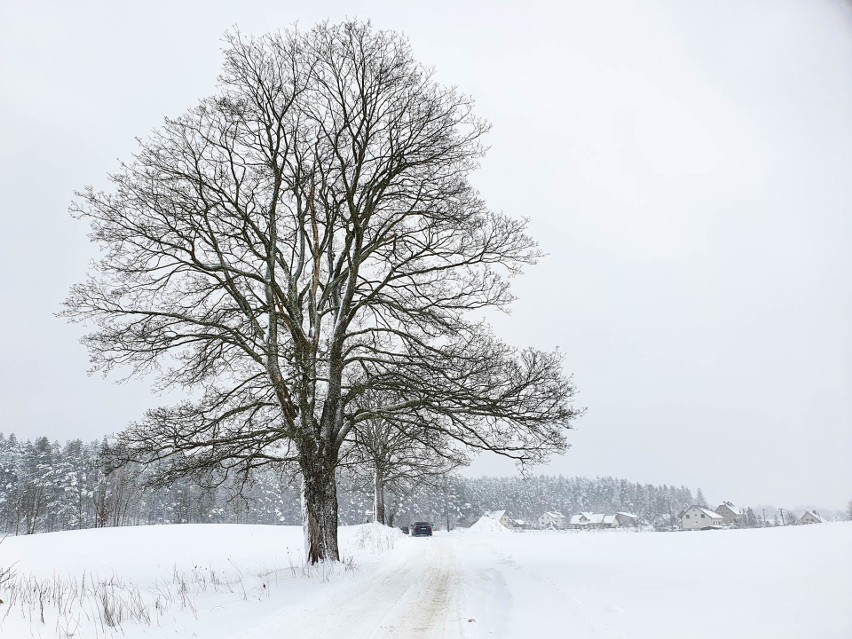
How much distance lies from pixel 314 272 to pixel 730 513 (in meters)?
117

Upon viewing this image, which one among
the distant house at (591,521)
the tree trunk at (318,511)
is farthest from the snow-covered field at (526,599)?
the distant house at (591,521)

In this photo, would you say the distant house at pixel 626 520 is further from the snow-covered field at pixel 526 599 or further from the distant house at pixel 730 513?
the snow-covered field at pixel 526 599

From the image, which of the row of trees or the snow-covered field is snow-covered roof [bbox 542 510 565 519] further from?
the snow-covered field

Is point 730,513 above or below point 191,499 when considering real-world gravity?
below

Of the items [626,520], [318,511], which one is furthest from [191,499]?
[626,520]

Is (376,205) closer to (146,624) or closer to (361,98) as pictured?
(361,98)

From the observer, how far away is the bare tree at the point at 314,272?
10.1m

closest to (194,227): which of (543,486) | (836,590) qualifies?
(836,590)

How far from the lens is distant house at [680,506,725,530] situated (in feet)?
315

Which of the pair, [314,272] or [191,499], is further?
[191,499]

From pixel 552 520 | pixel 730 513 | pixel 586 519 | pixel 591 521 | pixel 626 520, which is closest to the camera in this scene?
pixel 730 513

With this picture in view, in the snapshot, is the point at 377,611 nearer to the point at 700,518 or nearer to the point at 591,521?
the point at 700,518

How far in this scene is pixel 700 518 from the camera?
10088 cm

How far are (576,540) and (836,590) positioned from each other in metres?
12.1
